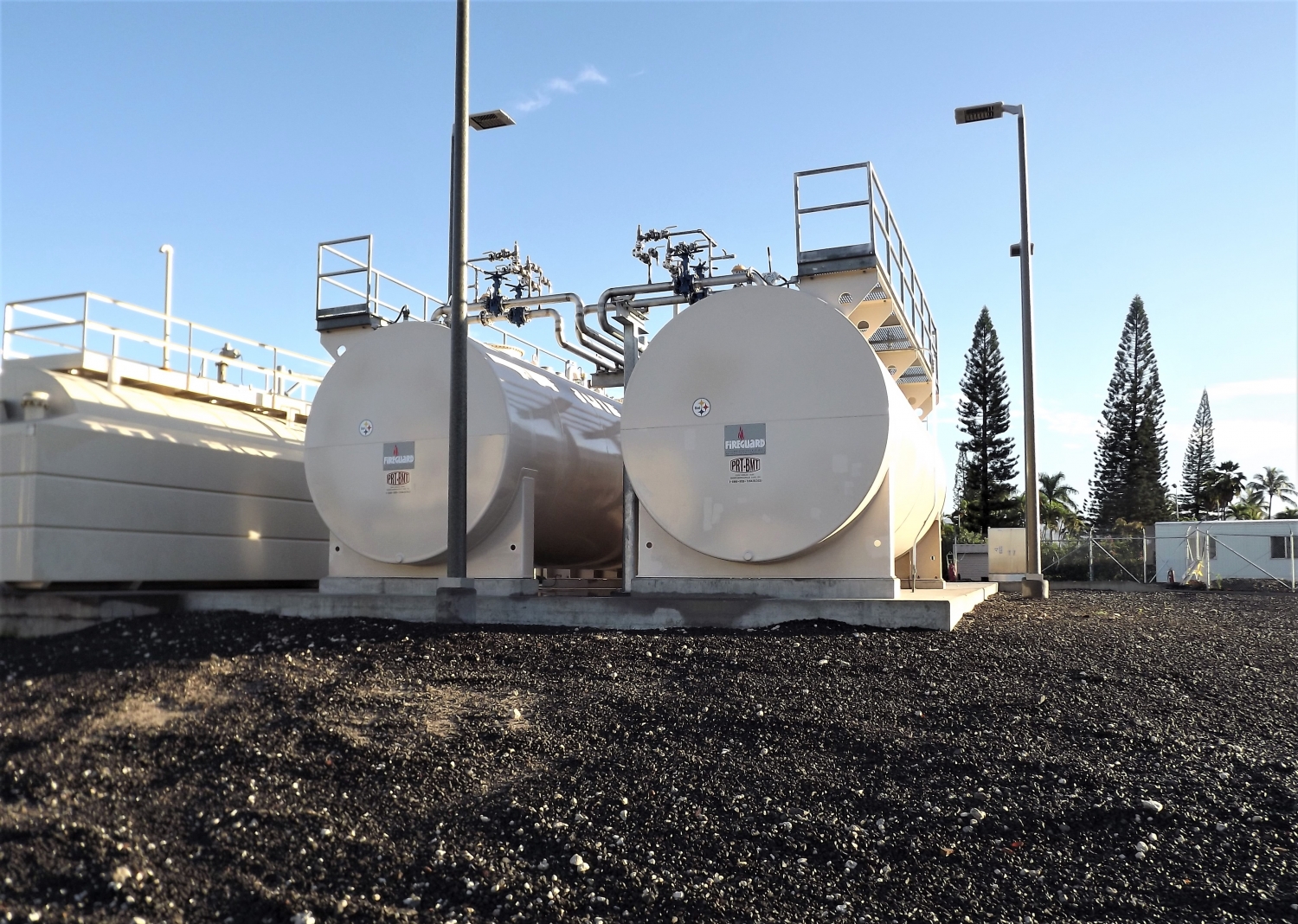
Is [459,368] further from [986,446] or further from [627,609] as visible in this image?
[986,446]

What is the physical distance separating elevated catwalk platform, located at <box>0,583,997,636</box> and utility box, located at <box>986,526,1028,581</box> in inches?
441

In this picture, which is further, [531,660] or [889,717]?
[531,660]

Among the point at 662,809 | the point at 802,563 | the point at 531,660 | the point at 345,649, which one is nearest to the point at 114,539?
the point at 345,649

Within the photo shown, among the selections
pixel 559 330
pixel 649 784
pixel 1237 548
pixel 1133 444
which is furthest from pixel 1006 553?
pixel 1133 444

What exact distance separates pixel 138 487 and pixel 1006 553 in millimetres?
17308

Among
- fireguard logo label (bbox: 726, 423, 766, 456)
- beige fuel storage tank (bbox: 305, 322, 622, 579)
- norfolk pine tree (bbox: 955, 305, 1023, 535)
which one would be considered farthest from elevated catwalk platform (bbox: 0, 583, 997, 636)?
norfolk pine tree (bbox: 955, 305, 1023, 535)

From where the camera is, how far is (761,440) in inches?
395

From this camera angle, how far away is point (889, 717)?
20.6 feet

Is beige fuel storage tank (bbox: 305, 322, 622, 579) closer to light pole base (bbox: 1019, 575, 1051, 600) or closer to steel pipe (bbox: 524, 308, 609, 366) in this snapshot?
steel pipe (bbox: 524, 308, 609, 366)

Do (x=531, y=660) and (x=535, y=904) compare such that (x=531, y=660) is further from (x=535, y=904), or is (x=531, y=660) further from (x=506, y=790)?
(x=535, y=904)

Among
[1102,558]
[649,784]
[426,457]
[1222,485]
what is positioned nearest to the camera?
[649,784]

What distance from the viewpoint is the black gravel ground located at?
414 cm

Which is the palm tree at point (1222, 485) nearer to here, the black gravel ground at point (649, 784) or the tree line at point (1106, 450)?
the tree line at point (1106, 450)

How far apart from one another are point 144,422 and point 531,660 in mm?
7135
